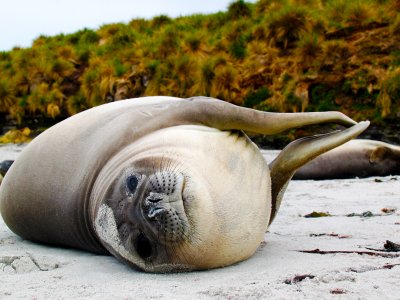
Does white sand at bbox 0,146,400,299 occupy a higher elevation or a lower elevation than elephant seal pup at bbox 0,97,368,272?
lower

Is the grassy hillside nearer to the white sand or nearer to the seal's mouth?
the white sand

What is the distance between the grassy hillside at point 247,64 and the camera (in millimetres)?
10383

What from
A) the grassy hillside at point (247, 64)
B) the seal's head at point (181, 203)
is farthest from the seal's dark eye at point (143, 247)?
the grassy hillside at point (247, 64)

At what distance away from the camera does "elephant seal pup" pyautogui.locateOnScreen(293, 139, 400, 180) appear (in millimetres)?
6676

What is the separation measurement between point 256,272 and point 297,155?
0.82 m

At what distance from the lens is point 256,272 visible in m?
2.61

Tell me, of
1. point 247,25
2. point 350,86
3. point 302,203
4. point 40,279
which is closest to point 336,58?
point 350,86

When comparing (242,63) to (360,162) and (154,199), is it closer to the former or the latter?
(360,162)

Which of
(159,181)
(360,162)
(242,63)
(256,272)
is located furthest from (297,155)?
(242,63)

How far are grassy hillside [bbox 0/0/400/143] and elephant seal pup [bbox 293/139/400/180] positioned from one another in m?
2.97

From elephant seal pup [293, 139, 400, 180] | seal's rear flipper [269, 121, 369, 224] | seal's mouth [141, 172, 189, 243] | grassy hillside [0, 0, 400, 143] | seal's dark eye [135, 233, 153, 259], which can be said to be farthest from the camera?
grassy hillside [0, 0, 400, 143]

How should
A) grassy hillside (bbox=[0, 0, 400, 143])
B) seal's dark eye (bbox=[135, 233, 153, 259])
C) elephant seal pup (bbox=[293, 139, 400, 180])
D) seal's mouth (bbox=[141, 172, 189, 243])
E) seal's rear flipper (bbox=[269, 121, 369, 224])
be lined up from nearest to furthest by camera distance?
seal's mouth (bbox=[141, 172, 189, 243]) → seal's dark eye (bbox=[135, 233, 153, 259]) → seal's rear flipper (bbox=[269, 121, 369, 224]) → elephant seal pup (bbox=[293, 139, 400, 180]) → grassy hillside (bbox=[0, 0, 400, 143])

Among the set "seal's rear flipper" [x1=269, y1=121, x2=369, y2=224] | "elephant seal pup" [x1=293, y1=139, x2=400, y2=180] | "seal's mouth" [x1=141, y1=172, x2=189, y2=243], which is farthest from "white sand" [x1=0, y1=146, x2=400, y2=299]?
"elephant seal pup" [x1=293, y1=139, x2=400, y2=180]

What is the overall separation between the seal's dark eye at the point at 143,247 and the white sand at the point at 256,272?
95mm
